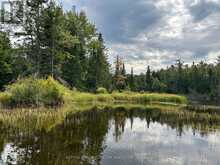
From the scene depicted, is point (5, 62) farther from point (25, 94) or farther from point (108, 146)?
point (108, 146)

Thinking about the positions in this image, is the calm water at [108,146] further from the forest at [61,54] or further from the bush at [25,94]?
the forest at [61,54]

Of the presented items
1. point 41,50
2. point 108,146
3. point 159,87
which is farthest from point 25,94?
point 159,87

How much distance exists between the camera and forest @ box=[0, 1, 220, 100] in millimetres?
41031

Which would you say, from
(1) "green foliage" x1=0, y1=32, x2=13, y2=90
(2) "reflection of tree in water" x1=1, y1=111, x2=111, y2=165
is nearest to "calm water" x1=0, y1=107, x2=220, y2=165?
(2) "reflection of tree in water" x1=1, y1=111, x2=111, y2=165

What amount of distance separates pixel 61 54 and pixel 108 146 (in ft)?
113

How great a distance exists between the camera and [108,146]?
479 inches

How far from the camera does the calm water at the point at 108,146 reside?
9844mm

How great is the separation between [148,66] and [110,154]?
8769 cm

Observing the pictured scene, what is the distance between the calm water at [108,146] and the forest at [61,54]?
16.7 meters

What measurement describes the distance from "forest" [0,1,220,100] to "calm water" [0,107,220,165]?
1667 cm

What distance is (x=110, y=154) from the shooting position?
10.8 meters

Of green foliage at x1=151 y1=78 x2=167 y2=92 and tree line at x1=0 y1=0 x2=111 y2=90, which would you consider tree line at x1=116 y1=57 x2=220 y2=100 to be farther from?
tree line at x1=0 y1=0 x2=111 y2=90

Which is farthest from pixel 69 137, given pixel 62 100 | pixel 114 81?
pixel 114 81

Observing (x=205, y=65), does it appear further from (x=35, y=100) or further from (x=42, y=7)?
(x=35, y=100)
